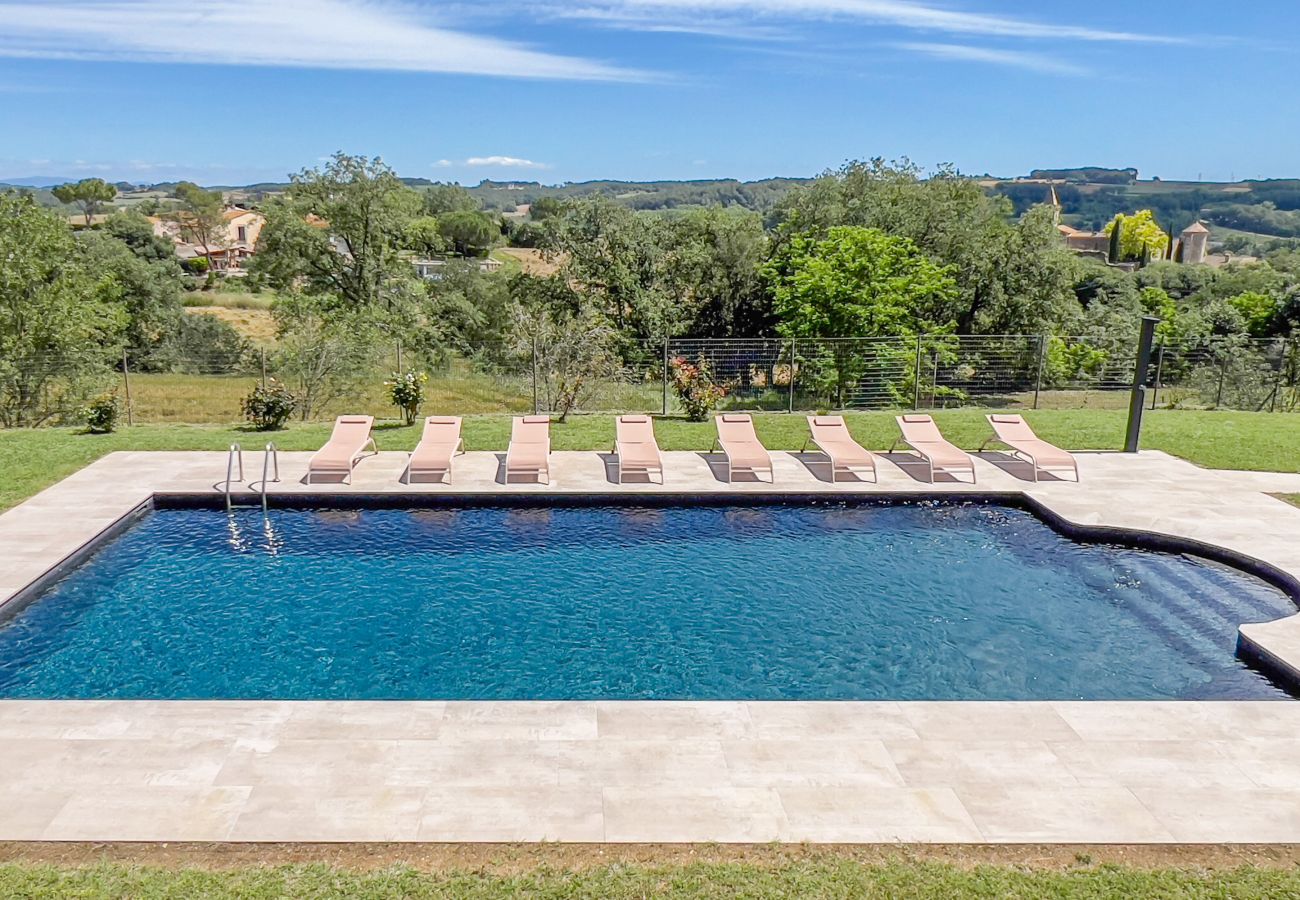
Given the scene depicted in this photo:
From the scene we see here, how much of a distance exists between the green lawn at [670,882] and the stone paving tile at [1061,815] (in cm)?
27

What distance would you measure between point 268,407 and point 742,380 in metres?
9.50

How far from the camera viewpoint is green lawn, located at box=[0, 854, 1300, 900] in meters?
4.30

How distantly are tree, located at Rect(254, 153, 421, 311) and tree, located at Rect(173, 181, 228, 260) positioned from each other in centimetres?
6489

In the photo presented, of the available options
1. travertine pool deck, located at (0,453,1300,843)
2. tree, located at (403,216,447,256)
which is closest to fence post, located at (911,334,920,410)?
travertine pool deck, located at (0,453,1300,843)

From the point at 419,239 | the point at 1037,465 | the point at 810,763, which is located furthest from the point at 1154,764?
the point at 419,239

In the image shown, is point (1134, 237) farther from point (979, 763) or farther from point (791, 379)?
point (979, 763)

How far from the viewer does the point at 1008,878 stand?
14.6 ft

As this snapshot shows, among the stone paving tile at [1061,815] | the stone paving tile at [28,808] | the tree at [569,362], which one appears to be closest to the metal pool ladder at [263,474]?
the tree at [569,362]

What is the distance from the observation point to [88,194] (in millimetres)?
88125

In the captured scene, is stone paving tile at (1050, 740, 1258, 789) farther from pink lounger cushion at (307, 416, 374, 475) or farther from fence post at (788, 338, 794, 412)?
fence post at (788, 338, 794, 412)

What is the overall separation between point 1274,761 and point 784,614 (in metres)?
3.97

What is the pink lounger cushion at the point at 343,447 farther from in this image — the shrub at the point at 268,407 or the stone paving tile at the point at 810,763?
the stone paving tile at the point at 810,763

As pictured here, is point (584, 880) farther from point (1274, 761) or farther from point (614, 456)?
point (614, 456)

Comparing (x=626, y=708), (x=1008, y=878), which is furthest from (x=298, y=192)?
(x=1008, y=878)
